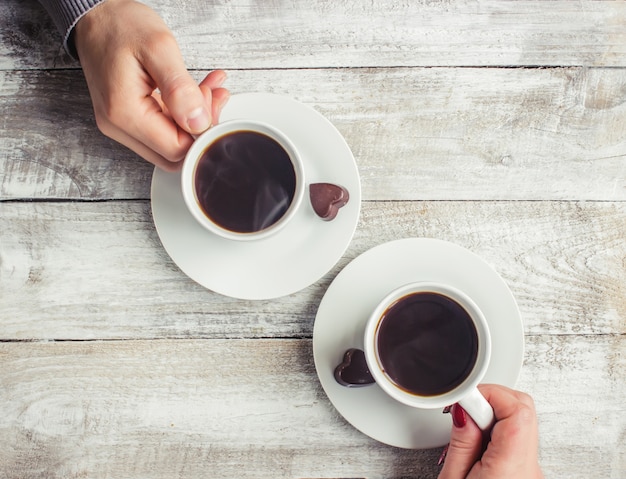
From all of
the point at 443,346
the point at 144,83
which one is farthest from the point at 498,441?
the point at 144,83

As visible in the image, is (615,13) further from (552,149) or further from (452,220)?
(452,220)

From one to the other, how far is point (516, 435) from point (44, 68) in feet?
3.38

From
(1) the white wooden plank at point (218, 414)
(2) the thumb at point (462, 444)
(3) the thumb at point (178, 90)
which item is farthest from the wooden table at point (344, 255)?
(3) the thumb at point (178, 90)

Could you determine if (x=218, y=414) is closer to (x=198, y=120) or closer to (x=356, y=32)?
(x=198, y=120)

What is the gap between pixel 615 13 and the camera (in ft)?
3.63

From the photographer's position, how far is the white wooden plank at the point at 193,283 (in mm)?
1069

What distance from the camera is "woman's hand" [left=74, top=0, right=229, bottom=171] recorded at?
877 mm

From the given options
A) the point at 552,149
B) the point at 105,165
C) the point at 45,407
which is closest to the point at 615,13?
the point at 552,149

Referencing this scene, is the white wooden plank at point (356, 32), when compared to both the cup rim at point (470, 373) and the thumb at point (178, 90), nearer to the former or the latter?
the thumb at point (178, 90)

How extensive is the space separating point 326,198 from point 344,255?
0.16m

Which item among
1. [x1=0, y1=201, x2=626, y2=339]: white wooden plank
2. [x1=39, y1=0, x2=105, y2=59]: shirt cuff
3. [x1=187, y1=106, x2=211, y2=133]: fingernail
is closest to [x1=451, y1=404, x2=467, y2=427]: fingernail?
[x1=0, y1=201, x2=626, y2=339]: white wooden plank

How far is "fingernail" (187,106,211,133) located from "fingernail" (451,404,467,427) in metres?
0.58

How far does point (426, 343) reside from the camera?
942 millimetres

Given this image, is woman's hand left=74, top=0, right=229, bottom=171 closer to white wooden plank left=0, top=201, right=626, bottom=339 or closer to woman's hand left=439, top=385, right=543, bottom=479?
white wooden plank left=0, top=201, right=626, bottom=339
